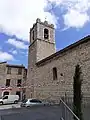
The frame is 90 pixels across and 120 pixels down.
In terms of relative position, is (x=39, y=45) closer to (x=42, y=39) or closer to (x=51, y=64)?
(x=42, y=39)

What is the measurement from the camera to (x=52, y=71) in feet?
67.6

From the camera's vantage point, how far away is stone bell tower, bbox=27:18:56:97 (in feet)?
86.5

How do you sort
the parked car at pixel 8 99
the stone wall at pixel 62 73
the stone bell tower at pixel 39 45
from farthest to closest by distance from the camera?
the parked car at pixel 8 99 < the stone bell tower at pixel 39 45 < the stone wall at pixel 62 73

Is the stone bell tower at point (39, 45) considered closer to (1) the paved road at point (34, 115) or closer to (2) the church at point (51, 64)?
(2) the church at point (51, 64)

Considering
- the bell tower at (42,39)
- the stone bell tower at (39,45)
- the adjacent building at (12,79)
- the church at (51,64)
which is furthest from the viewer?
the adjacent building at (12,79)

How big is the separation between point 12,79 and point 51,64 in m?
17.2

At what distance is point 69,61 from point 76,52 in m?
1.33

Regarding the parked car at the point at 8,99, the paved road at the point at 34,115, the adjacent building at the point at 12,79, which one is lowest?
the parked car at the point at 8,99

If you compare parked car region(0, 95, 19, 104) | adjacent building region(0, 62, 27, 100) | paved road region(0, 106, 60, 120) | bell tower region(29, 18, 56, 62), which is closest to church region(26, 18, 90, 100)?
bell tower region(29, 18, 56, 62)

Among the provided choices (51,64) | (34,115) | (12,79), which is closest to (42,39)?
(51,64)

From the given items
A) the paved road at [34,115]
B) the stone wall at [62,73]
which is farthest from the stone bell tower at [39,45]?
the paved road at [34,115]

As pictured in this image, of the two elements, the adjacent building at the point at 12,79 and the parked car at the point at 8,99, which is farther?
the adjacent building at the point at 12,79

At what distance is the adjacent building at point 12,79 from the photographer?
3376 cm

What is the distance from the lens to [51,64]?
20.9m
